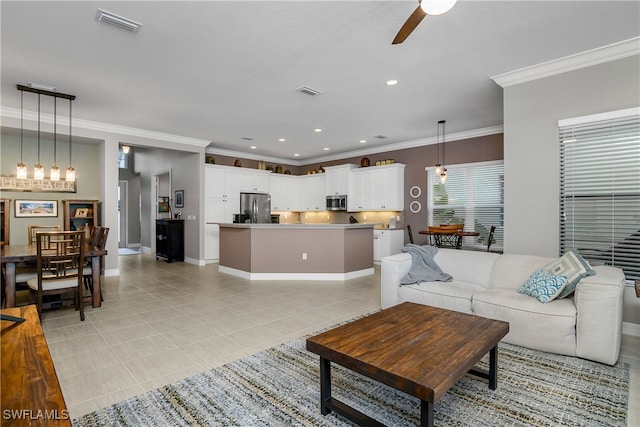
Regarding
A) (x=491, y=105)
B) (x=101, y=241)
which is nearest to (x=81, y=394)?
(x=101, y=241)

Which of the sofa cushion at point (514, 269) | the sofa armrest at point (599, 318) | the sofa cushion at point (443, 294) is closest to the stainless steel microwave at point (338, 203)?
the sofa cushion at point (443, 294)

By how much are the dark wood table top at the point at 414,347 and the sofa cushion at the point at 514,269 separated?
1273 millimetres

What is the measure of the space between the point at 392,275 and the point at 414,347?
1886mm

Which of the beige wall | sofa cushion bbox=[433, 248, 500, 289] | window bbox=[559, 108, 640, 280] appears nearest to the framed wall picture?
the beige wall

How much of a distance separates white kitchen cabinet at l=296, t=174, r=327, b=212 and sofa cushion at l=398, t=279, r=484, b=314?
17.9ft

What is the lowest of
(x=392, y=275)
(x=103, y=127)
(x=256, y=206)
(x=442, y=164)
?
(x=392, y=275)

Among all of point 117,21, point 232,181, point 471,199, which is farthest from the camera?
point 232,181

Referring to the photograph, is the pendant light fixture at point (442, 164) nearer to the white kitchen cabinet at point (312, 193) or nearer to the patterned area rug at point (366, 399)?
the white kitchen cabinet at point (312, 193)

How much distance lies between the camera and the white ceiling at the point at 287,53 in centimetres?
263

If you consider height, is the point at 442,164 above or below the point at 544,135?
above

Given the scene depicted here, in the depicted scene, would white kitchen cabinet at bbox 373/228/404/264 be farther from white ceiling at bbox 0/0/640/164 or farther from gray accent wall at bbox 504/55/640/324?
gray accent wall at bbox 504/55/640/324

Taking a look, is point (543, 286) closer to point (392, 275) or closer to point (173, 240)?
point (392, 275)

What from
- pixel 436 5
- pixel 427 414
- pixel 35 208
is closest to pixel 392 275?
pixel 427 414

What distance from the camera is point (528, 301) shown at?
2.82 metres
